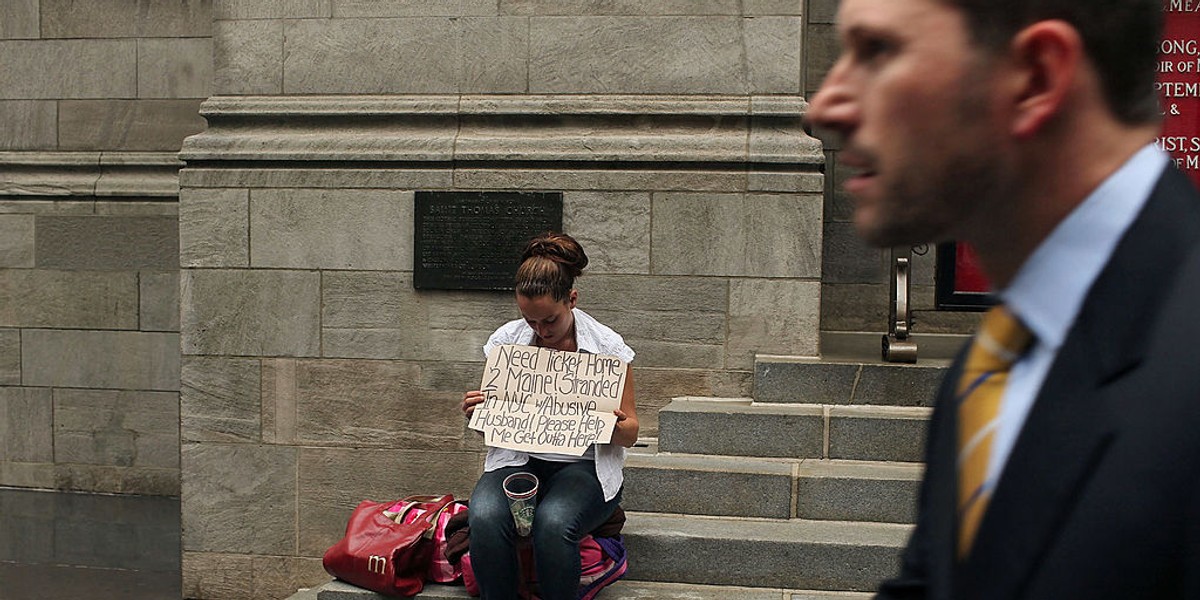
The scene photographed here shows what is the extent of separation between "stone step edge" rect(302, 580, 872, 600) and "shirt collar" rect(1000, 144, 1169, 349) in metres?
4.99

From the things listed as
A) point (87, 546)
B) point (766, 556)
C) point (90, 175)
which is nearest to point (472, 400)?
point (766, 556)

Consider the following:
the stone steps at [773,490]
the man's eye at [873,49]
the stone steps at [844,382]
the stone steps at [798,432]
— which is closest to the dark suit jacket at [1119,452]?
the man's eye at [873,49]

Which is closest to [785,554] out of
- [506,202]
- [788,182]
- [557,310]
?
[557,310]

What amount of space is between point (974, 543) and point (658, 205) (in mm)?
6480

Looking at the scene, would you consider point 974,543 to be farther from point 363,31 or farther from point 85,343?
point 85,343

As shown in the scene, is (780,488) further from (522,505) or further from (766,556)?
(522,505)

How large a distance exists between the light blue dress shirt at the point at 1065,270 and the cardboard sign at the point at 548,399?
14.7 ft

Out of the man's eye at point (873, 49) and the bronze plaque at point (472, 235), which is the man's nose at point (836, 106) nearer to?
the man's eye at point (873, 49)

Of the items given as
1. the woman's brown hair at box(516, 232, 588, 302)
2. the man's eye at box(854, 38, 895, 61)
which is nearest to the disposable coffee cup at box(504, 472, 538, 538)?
the woman's brown hair at box(516, 232, 588, 302)

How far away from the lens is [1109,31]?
1.12 meters

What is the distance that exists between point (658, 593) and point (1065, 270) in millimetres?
5112

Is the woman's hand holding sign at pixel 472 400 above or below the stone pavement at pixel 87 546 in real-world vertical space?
above

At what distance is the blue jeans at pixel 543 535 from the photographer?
5422mm

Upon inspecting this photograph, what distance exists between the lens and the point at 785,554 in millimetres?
6148
